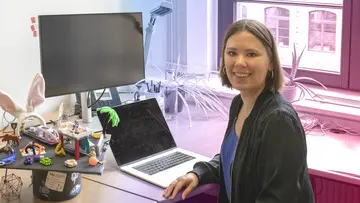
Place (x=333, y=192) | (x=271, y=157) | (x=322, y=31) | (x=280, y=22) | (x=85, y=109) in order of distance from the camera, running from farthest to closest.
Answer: (x=280, y=22) < (x=322, y=31) < (x=333, y=192) < (x=85, y=109) < (x=271, y=157)

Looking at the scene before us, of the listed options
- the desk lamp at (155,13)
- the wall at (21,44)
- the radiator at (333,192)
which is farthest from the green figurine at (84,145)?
the radiator at (333,192)

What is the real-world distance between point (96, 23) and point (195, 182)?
79cm

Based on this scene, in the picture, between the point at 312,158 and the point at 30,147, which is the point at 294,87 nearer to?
the point at 312,158

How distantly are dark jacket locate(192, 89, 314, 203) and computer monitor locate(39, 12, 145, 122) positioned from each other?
80 centimetres

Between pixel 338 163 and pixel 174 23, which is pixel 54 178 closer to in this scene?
pixel 338 163

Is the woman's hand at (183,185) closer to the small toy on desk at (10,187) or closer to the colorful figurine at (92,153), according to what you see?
the colorful figurine at (92,153)

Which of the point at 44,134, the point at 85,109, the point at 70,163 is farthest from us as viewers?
the point at 85,109

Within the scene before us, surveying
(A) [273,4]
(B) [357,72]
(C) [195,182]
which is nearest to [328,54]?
(B) [357,72]

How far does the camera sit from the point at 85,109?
2.38 m

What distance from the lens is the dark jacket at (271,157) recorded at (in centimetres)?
153

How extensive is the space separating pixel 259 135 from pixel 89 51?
35.2 inches

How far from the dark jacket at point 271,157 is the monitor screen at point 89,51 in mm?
796

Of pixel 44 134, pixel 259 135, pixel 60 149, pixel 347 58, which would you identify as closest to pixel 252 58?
pixel 259 135

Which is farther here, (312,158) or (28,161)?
(312,158)
